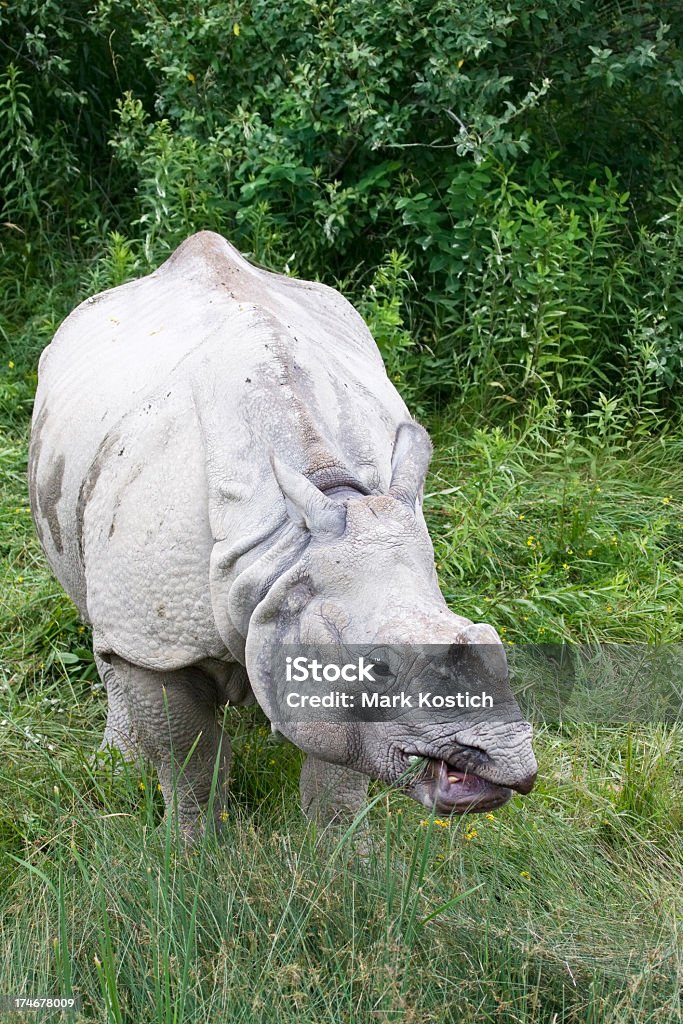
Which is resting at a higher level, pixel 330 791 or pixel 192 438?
pixel 192 438

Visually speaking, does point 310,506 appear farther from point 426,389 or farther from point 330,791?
point 426,389

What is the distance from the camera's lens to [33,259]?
7270mm

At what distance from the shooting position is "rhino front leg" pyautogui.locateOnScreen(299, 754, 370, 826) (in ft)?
11.9

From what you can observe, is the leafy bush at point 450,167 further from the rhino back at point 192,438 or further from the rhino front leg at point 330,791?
the rhino front leg at point 330,791

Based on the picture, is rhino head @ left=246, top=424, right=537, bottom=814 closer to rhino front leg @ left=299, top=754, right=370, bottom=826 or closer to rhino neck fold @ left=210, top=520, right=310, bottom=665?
rhino neck fold @ left=210, top=520, right=310, bottom=665

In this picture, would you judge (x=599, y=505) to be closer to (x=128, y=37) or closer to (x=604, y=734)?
(x=604, y=734)

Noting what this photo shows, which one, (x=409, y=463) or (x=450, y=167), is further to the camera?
(x=450, y=167)

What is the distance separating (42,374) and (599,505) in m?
2.26

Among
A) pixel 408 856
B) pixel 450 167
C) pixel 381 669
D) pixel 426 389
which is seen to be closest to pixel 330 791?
pixel 408 856

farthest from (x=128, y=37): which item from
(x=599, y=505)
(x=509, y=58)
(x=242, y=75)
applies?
(x=599, y=505)

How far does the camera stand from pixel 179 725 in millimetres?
3400

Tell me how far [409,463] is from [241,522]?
44cm

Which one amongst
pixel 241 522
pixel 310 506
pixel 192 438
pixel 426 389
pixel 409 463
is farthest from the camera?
A: pixel 426 389

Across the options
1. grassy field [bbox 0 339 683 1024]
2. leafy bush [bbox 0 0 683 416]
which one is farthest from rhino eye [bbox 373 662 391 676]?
leafy bush [bbox 0 0 683 416]
